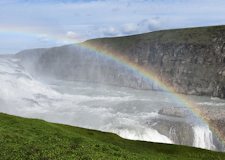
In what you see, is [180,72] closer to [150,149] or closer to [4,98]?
[4,98]

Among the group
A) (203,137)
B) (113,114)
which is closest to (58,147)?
(203,137)

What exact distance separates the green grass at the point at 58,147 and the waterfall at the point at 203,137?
38.3m

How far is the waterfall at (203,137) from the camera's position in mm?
82438

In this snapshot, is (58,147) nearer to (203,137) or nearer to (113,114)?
(203,137)

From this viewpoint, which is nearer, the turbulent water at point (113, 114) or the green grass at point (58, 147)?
the green grass at point (58, 147)

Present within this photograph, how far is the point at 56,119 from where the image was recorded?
99562 mm

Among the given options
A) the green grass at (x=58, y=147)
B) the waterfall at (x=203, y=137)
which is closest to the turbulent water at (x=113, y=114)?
the waterfall at (x=203, y=137)

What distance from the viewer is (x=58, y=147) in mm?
29984

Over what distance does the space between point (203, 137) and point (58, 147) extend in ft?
200

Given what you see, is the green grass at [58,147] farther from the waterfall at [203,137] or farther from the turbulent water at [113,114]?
the waterfall at [203,137]

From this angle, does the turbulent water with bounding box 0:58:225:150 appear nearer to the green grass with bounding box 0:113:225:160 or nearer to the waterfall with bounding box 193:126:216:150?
the waterfall with bounding box 193:126:216:150

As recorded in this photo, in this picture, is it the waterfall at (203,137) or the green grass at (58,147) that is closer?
the green grass at (58,147)

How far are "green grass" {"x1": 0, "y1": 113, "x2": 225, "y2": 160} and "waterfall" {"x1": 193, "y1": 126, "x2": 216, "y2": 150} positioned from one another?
38258 mm

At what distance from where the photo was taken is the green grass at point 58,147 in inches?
1096
